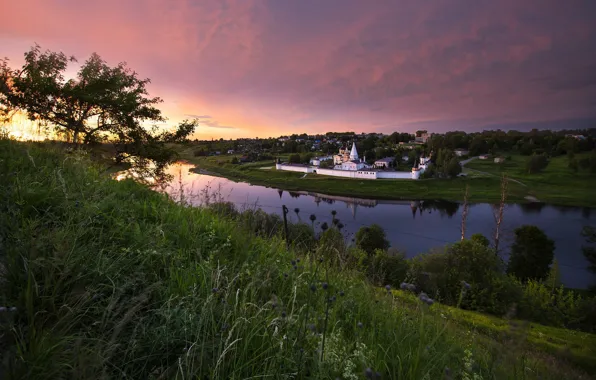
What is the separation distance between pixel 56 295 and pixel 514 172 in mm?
104454

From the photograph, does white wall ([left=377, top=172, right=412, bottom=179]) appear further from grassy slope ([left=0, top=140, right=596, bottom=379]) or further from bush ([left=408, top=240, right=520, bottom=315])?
grassy slope ([left=0, top=140, right=596, bottom=379])

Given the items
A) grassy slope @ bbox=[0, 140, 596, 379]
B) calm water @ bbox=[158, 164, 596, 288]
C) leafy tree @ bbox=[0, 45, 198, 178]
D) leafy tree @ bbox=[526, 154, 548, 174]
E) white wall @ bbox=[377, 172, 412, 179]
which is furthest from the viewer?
white wall @ bbox=[377, 172, 412, 179]

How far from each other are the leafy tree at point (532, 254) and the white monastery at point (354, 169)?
184 ft

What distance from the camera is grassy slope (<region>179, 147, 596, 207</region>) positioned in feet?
210

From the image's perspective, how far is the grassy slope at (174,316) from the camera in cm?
157

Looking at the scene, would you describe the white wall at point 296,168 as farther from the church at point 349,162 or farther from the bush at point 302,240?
the bush at point 302,240

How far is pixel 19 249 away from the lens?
2084mm

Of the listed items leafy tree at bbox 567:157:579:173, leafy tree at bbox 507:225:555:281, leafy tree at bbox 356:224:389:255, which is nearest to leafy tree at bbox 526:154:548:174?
leafy tree at bbox 567:157:579:173

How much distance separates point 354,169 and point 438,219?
1725 inches

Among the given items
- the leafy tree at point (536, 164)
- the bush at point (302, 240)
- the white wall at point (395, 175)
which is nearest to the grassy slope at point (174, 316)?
the bush at point (302, 240)

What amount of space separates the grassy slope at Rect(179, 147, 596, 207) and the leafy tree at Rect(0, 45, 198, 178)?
181 feet

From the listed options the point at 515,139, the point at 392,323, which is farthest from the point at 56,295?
the point at 515,139

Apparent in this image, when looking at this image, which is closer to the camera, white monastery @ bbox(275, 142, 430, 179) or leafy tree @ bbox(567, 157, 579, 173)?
leafy tree @ bbox(567, 157, 579, 173)

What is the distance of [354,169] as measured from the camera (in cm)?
9025
